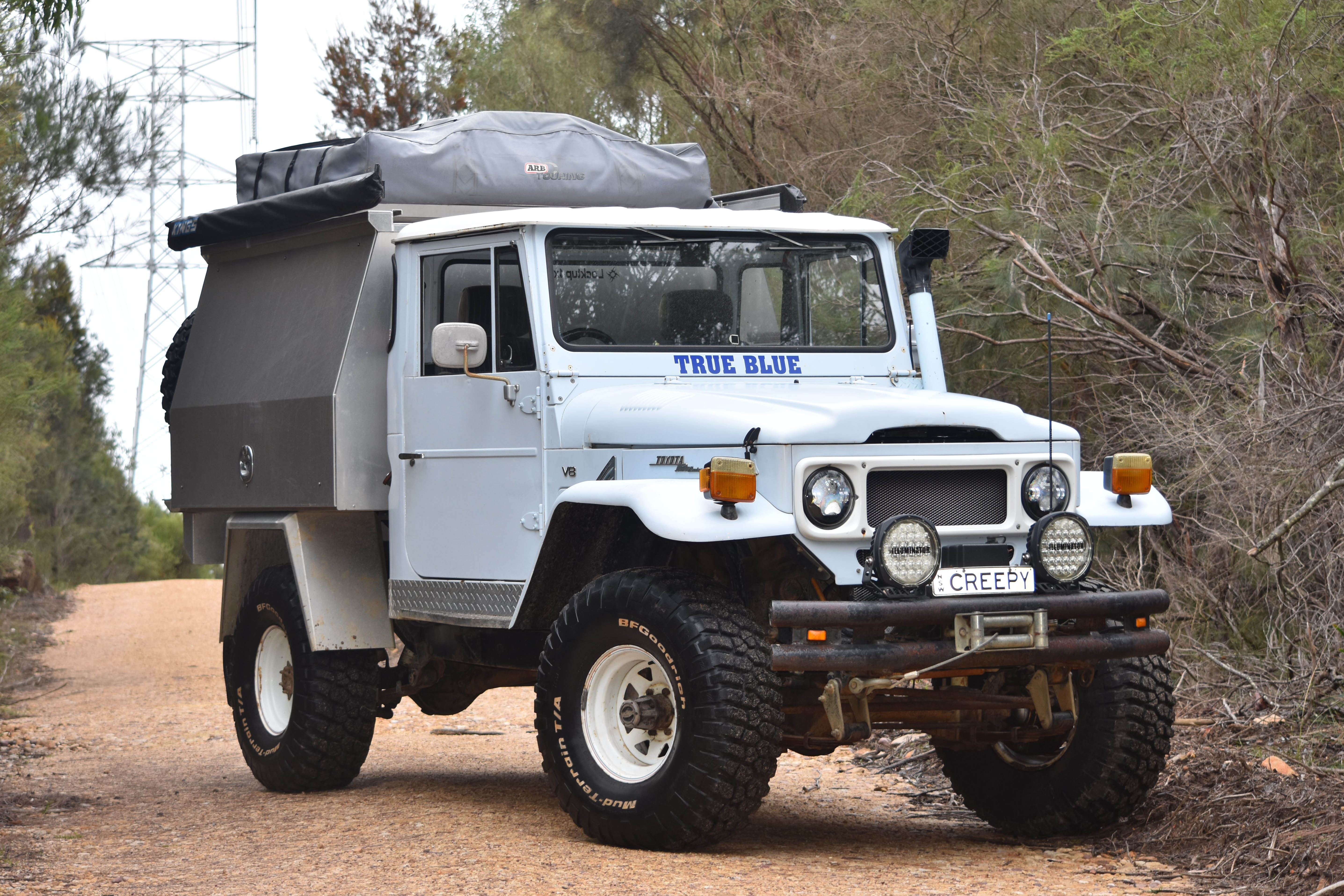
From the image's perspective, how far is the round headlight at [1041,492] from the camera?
6.60m

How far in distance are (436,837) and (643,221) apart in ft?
8.90

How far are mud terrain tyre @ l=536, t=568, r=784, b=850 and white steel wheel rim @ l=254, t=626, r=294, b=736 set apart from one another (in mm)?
2420

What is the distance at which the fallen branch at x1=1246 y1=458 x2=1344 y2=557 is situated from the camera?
26.7ft

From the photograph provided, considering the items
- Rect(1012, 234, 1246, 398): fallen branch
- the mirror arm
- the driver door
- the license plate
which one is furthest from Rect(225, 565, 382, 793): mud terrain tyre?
Rect(1012, 234, 1246, 398): fallen branch

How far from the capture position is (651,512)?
6094 mm

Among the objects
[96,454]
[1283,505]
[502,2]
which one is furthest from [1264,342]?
[96,454]

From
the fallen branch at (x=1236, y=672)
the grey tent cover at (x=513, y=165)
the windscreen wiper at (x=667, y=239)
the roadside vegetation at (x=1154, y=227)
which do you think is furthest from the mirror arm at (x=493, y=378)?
the fallen branch at (x=1236, y=672)

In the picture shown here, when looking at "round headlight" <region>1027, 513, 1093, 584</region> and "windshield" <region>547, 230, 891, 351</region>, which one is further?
"windshield" <region>547, 230, 891, 351</region>

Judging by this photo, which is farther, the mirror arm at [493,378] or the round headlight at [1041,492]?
the mirror arm at [493,378]

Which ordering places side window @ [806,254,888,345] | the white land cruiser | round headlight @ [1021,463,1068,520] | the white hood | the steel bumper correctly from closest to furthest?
1. the steel bumper
2. the white land cruiser
3. the white hood
4. round headlight @ [1021,463,1068,520]
5. side window @ [806,254,888,345]

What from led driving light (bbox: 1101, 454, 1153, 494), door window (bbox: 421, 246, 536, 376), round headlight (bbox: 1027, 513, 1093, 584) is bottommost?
round headlight (bbox: 1027, 513, 1093, 584)

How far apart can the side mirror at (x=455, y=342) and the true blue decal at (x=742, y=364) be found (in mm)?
831

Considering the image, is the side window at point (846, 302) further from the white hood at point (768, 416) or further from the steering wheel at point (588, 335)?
the steering wheel at point (588, 335)

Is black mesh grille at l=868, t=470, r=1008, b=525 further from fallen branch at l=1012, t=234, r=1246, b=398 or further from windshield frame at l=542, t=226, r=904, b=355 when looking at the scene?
fallen branch at l=1012, t=234, r=1246, b=398
